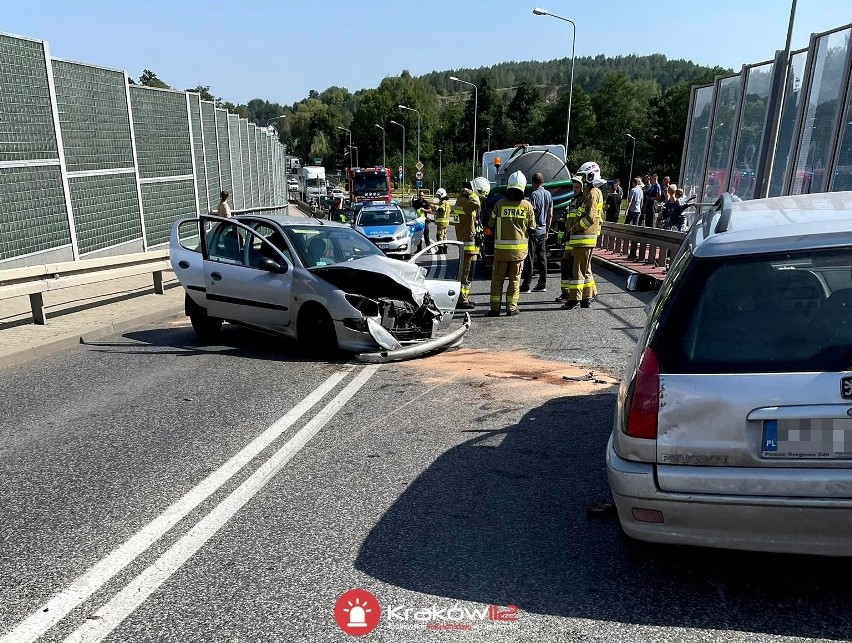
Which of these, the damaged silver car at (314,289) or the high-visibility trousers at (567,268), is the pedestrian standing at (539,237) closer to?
the high-visibility trousers at (567,268)

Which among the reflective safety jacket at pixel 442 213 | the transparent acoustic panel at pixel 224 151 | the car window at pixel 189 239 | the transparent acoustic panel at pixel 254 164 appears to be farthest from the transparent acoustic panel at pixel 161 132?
the transparent acoustic panel at pixel 254 164

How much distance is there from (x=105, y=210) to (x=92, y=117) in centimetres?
181

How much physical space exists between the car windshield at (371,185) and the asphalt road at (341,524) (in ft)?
117

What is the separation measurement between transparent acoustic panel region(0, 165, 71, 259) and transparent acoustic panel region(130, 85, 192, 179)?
13.5 feet

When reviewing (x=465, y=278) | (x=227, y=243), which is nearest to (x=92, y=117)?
(x=227, y=243)

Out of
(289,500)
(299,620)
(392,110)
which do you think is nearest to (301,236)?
(289,500)

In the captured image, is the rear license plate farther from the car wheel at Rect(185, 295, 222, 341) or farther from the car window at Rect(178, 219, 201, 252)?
the car window at Rect(178, 219, 201, 252)

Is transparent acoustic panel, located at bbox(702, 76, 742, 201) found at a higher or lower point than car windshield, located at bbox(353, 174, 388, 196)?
higher

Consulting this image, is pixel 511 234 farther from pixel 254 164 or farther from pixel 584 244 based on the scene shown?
pixel 254 164

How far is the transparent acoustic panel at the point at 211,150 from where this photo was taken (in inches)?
886

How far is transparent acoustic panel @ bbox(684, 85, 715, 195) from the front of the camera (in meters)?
15.8

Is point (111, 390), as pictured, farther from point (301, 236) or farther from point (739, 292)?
point (739, 292)

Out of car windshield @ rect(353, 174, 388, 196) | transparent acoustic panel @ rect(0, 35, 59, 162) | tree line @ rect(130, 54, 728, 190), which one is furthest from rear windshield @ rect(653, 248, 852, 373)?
tree line @ rect(130, 54, 728, 190)

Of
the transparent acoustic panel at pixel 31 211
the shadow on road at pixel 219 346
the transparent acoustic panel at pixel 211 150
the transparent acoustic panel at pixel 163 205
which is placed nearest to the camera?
the shadow on road at pixel 219 346
